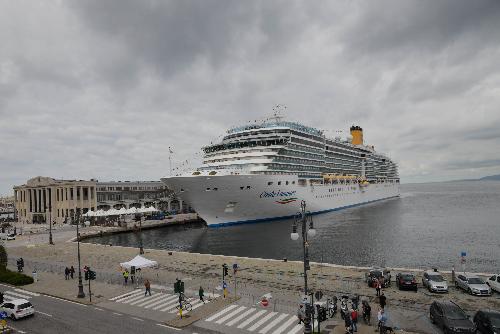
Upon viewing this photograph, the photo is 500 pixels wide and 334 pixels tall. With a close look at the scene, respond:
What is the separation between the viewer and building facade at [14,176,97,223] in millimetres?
96500

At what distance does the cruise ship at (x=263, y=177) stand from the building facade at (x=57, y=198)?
144ft

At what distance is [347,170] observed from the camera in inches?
4183

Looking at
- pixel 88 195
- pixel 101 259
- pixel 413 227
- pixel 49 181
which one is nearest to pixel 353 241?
pixel 413 227

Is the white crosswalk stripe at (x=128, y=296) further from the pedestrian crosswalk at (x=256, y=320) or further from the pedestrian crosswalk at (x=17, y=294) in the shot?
the pedestrian crosswalk at (x=256, y=320)

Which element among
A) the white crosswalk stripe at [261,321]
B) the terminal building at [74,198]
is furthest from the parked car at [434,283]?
the terminal building at [74,198]

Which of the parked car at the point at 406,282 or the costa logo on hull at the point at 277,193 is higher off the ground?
the costa logo on hull at the point at 277,193

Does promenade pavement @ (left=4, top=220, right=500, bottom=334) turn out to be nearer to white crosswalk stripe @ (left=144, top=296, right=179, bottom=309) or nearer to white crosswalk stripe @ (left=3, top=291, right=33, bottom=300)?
white crosswalk stripe @ (left=144, top=296, right=179, bottom=309)

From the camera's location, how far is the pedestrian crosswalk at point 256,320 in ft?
60.8

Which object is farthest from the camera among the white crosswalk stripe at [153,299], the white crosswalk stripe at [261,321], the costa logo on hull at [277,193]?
the costa logo on hull at [277,193]

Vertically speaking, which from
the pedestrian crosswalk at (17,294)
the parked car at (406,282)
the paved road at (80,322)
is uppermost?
the parked car at (406,282)

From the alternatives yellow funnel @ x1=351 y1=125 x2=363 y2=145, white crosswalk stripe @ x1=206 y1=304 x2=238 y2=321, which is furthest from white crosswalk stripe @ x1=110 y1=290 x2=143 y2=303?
yellow funnel @ x1=351 y1=125 x2=363 y2=145

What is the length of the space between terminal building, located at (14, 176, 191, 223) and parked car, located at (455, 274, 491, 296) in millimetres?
83702

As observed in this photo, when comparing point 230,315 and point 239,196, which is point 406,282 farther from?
point 239,196

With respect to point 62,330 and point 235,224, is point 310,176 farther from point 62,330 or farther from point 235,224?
point 62,330
